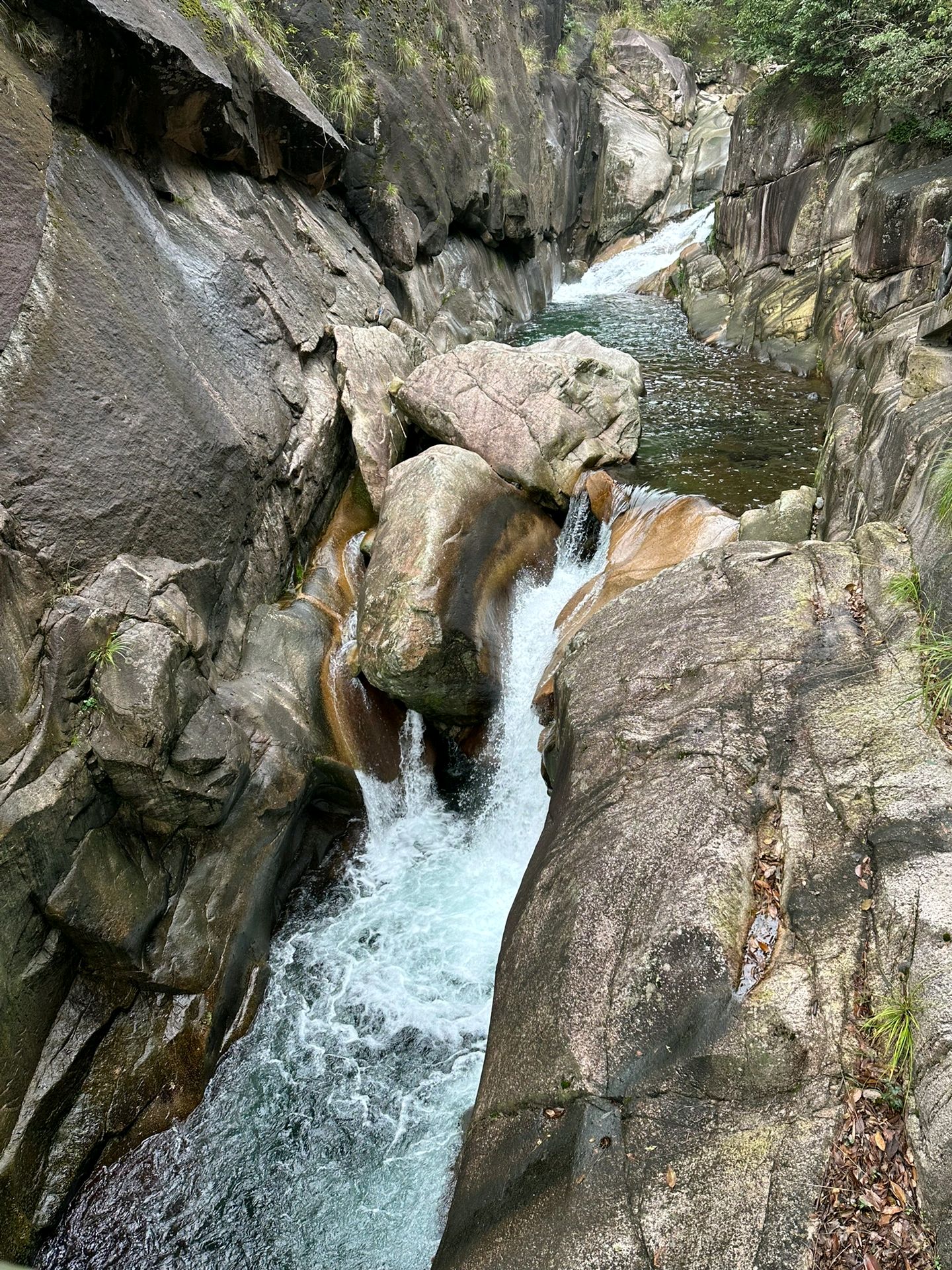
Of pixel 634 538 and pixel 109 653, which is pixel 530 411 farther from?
pixel 109 653

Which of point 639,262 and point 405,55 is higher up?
point 405,55

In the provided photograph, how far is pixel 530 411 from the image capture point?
1125 centimetres

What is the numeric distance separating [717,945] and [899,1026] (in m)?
0.93

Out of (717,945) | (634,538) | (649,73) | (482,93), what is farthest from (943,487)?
(649,73)

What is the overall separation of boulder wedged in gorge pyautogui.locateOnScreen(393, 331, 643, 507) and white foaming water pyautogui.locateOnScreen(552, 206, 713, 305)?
639 inches

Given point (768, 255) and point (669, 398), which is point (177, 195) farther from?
point (768, 255)

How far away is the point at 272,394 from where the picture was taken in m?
9.83

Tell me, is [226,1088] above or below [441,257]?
below

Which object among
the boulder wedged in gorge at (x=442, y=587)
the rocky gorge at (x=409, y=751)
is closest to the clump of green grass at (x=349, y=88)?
the rocky gorge at (x=409, y=751)

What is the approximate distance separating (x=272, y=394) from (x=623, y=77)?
33.0 meters

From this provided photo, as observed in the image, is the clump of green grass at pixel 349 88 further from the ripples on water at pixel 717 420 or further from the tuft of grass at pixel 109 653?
the tuft of grass at pixel 109 653

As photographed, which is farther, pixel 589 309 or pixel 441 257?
pixel 589 309

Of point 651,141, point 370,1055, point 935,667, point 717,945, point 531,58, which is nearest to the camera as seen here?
point 717,945

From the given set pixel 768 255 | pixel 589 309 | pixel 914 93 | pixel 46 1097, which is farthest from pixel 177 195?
pixel 589 309
